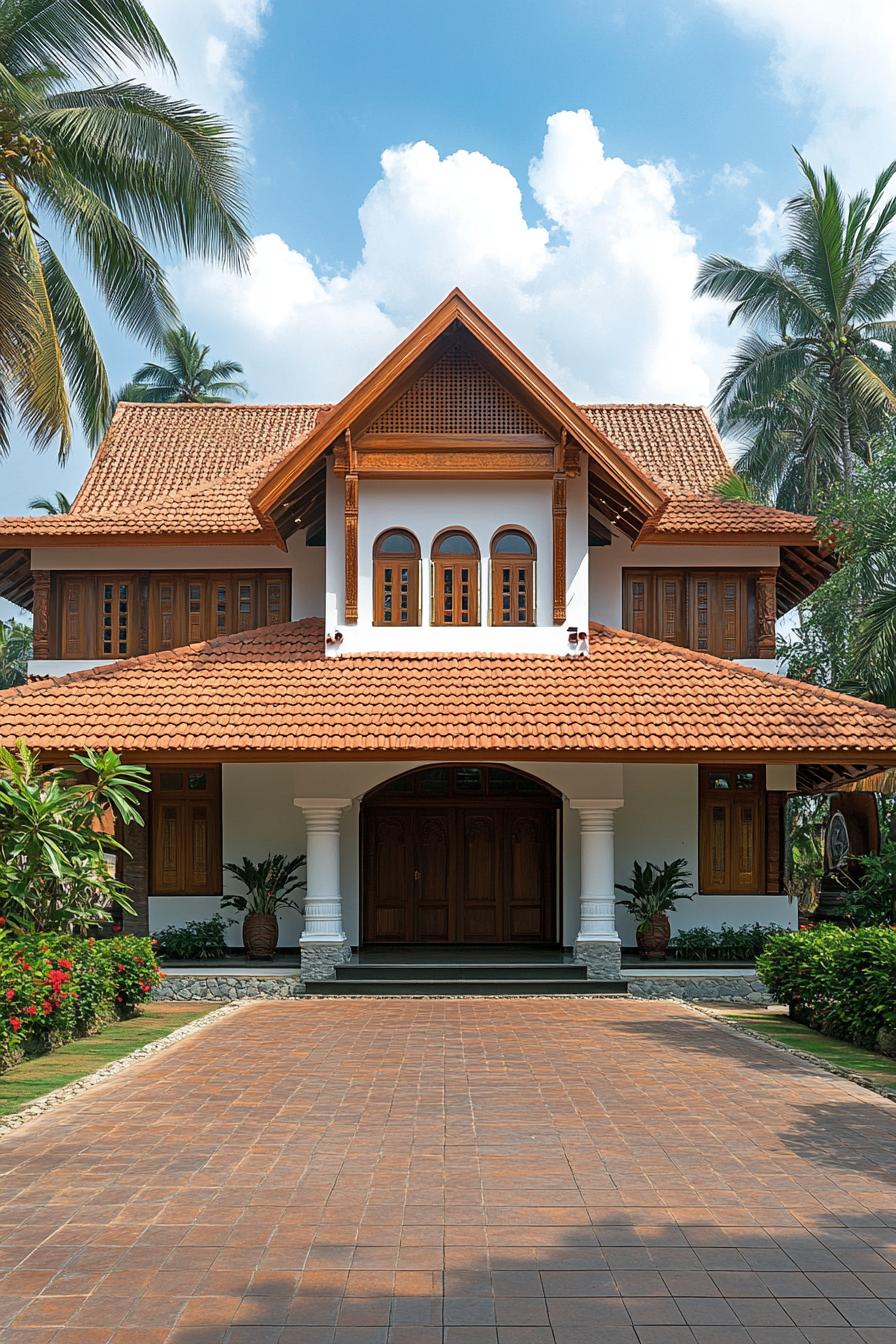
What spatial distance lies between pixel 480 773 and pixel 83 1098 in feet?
32.5

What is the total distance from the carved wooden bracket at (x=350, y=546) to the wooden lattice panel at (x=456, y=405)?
933 millimetres

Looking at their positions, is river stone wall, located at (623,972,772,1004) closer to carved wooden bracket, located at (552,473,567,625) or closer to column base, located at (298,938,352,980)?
column base, located at (298,938,352,980)

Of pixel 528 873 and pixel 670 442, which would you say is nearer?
pixel 528 873

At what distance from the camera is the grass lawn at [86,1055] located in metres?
9.74

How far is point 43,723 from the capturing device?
51.8 feet

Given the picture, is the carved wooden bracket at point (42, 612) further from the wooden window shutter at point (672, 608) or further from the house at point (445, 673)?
the wooden window shutter at point (672, 608)

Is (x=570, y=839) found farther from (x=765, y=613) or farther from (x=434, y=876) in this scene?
(x=765, y=613)

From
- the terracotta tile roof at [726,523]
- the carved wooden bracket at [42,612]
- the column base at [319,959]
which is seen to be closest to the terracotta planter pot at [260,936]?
the column base at [319,959]

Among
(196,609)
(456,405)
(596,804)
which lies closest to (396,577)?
(456,405)

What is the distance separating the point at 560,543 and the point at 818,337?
18.7m

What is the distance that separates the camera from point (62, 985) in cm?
1154

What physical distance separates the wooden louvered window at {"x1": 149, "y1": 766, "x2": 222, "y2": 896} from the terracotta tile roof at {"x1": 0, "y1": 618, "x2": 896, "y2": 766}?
1760mm

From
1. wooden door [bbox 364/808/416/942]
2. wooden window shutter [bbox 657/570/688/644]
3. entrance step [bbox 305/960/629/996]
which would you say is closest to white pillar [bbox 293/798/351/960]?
entrance step [bbox 305/960/629/996]

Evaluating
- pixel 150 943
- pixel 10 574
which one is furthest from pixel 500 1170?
pixel 10 574
